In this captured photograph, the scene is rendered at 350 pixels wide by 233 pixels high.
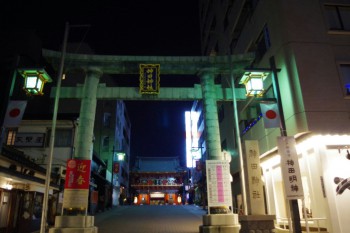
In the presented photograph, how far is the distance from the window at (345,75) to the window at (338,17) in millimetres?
2578

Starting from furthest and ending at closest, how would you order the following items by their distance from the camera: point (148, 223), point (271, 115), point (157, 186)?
1. point (157, 186)
2. point (148, 223)
3. point (271, 115)

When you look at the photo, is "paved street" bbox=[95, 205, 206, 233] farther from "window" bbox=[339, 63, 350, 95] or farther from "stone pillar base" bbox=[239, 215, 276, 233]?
"window" bbox=[339, 63, 350, 95]

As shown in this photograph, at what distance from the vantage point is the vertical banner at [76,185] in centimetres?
1439

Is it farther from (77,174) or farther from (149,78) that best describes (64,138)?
(149,78)

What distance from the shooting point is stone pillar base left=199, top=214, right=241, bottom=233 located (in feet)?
47.2

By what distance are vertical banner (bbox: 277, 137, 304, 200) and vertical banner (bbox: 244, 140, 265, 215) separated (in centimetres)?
498

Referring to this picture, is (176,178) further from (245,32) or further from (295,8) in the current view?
(295,8)

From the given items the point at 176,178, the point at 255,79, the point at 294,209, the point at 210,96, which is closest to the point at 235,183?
the point at 210,96

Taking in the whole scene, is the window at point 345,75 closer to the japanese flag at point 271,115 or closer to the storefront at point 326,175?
the storefront at point 326,175

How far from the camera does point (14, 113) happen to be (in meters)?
11.3

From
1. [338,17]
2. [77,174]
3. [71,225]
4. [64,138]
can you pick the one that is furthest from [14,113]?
[338,17]

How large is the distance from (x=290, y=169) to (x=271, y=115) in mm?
3043

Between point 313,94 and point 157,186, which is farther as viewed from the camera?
point 157,186

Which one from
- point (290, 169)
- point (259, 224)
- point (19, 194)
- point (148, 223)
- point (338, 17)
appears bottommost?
point (148, 223)
